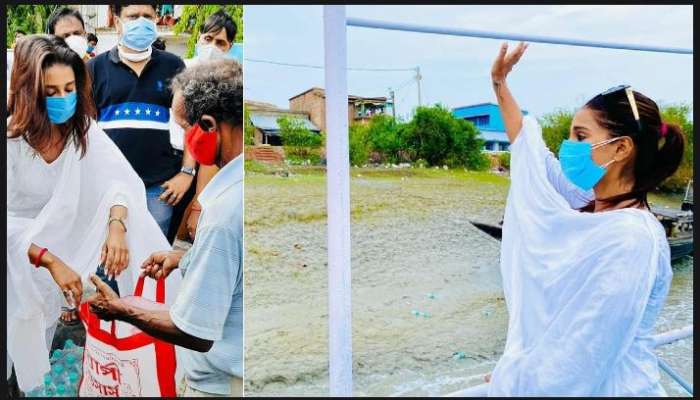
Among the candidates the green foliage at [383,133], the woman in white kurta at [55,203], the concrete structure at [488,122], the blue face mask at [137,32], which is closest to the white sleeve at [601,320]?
the concrete structure at [488,122]

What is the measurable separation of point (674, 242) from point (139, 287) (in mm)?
2372

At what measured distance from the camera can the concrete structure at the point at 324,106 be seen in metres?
3.23

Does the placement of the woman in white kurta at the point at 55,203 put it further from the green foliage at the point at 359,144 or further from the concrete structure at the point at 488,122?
the concrete structure at the point at 488,122

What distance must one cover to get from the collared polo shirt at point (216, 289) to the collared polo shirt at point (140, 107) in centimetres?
22

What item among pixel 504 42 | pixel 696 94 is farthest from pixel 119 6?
pixel 696 94

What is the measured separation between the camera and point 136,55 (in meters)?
2.85

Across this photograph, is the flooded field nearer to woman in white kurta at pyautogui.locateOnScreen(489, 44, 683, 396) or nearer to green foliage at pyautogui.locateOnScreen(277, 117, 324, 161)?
green foliage at pyautogui.locateOnScreen(277, 117, 324, 161)

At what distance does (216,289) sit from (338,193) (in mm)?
725

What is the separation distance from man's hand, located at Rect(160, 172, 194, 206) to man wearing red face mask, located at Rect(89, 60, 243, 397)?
8 centimetres

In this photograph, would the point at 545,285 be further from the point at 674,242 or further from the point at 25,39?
→ the point at 25,39

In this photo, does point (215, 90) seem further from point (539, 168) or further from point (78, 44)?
point (539, 168)

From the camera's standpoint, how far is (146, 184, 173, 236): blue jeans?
114 inches

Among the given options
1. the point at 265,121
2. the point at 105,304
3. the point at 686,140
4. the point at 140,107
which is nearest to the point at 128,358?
the point at 105,304

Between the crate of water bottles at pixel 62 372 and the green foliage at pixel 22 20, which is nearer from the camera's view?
the green foliage at pixel 22 20
